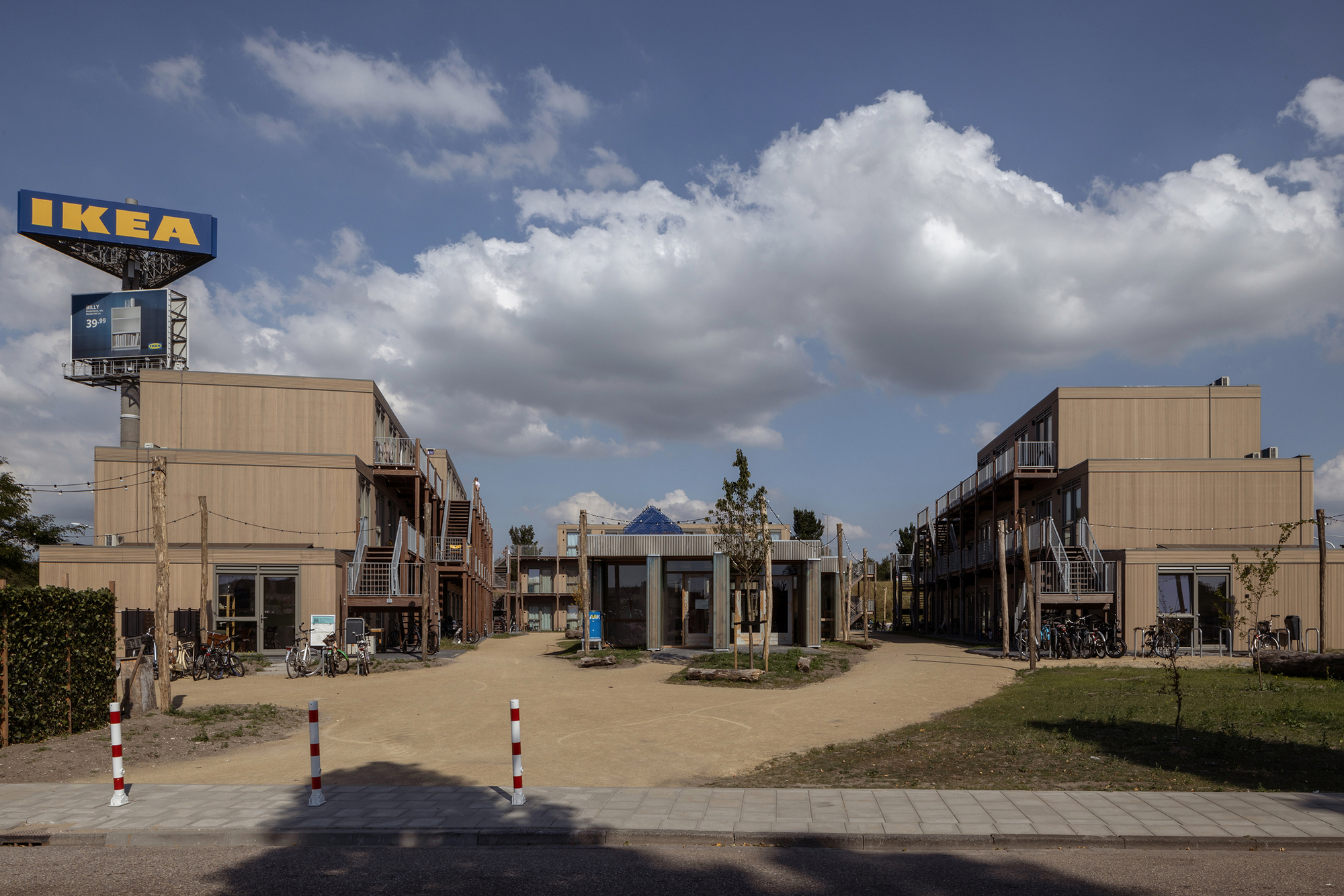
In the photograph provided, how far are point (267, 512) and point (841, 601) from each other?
2051 cm

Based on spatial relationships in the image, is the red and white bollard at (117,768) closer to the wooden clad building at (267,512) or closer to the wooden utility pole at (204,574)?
the wooden utility pole at (204,574)

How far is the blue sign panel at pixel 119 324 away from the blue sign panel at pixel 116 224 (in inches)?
88.5

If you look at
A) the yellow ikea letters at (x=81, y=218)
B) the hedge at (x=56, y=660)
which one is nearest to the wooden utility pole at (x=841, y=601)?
the hedge at (x=56, y=660)

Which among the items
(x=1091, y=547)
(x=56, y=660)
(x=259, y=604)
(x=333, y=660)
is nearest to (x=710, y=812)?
(x=56, y=660)

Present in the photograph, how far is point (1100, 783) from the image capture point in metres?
8.83

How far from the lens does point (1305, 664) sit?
18750mm

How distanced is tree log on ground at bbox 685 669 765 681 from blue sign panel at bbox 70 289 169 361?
29.8 metres

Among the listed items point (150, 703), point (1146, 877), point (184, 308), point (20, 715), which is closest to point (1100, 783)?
point (1146, 877)

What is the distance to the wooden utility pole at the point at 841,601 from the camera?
3281cm

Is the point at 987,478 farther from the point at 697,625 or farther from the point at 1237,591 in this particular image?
the point at 697,625

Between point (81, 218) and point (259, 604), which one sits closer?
point (259, 604)

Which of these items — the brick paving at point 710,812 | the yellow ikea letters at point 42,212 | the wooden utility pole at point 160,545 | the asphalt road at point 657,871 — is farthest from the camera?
the yellow ikea letters at point 42,212

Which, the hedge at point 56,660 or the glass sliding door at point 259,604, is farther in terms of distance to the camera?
the glass sliding door at point 259,604

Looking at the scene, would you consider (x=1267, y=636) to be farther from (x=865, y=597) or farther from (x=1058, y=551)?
(x=865, y=597)
